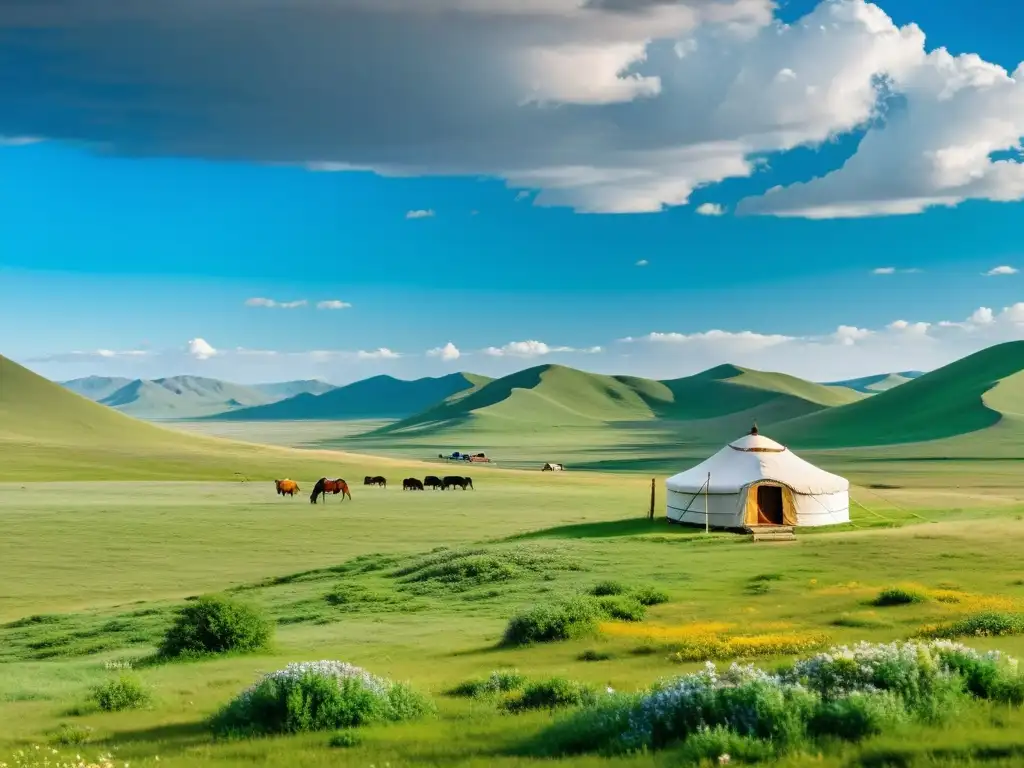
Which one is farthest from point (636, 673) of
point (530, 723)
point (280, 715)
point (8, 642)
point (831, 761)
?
point (8, 642)

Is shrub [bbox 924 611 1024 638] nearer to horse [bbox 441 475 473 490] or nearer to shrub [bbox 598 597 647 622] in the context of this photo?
shrub [bbox 598 597 647 622]

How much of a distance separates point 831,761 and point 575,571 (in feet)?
76.5

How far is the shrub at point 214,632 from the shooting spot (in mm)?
20703

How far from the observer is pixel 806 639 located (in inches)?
672

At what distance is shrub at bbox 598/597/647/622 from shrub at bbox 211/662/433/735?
9816 mm

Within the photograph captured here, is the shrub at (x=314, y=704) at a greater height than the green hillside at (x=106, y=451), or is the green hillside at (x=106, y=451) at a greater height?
the green hillside at (x=106, y=451)

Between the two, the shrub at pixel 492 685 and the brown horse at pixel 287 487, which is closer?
the shrub at pixel 492 685

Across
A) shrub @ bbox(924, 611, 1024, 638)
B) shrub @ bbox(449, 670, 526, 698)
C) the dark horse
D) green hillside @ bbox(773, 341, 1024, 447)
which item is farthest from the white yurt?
green hillside @ bbox(773, 341, 1024, 447)

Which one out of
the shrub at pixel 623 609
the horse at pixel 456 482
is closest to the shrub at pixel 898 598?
the shrub at pixel 623 609

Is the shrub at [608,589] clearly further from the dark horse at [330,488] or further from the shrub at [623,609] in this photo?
the dark horse at [330,488]

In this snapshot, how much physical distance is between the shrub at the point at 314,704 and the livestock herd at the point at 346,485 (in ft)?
157

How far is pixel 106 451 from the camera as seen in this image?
105m

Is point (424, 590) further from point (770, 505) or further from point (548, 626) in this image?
point (770, 505)

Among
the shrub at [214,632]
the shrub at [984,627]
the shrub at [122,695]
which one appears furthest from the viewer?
the shrub at [214,632]
